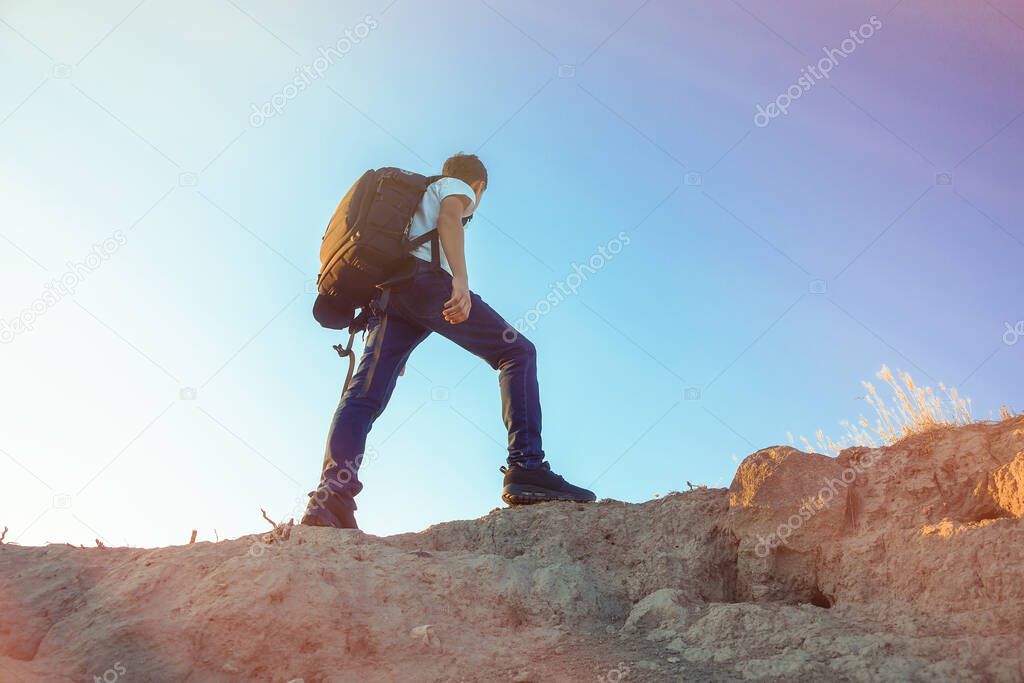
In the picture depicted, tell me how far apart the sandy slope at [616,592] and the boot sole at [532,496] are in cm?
22

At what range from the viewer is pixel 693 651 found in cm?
289

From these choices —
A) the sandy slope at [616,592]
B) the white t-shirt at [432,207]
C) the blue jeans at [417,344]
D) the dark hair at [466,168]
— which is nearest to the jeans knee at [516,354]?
the blue jeans at [417,344]

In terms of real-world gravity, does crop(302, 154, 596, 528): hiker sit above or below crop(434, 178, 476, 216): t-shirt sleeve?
below

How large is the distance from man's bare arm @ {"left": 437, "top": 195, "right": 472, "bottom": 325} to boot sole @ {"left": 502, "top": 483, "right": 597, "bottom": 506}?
0.88 m

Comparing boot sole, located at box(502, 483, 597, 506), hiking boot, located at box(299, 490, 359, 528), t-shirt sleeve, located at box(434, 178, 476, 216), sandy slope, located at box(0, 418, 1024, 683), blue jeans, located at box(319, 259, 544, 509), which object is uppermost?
t-shirt sleeve, located at box(434, 178, 476, 216)

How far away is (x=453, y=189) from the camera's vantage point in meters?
4.13

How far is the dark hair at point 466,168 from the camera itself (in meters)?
4.52

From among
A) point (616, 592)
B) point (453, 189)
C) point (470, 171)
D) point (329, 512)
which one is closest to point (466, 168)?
point (470, 171)

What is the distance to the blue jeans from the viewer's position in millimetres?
3889

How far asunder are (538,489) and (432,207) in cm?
153

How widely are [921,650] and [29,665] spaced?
286 cm

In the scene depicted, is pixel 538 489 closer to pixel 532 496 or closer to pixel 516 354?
pixel 532 496

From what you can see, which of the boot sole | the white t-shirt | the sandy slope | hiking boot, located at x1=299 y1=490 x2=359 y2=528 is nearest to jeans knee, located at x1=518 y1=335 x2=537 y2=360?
the white t-shirt

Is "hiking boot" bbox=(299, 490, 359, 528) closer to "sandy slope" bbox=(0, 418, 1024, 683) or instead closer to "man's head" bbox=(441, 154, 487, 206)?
"sandy slope" bbox=(0, 418, 1024, 683)
